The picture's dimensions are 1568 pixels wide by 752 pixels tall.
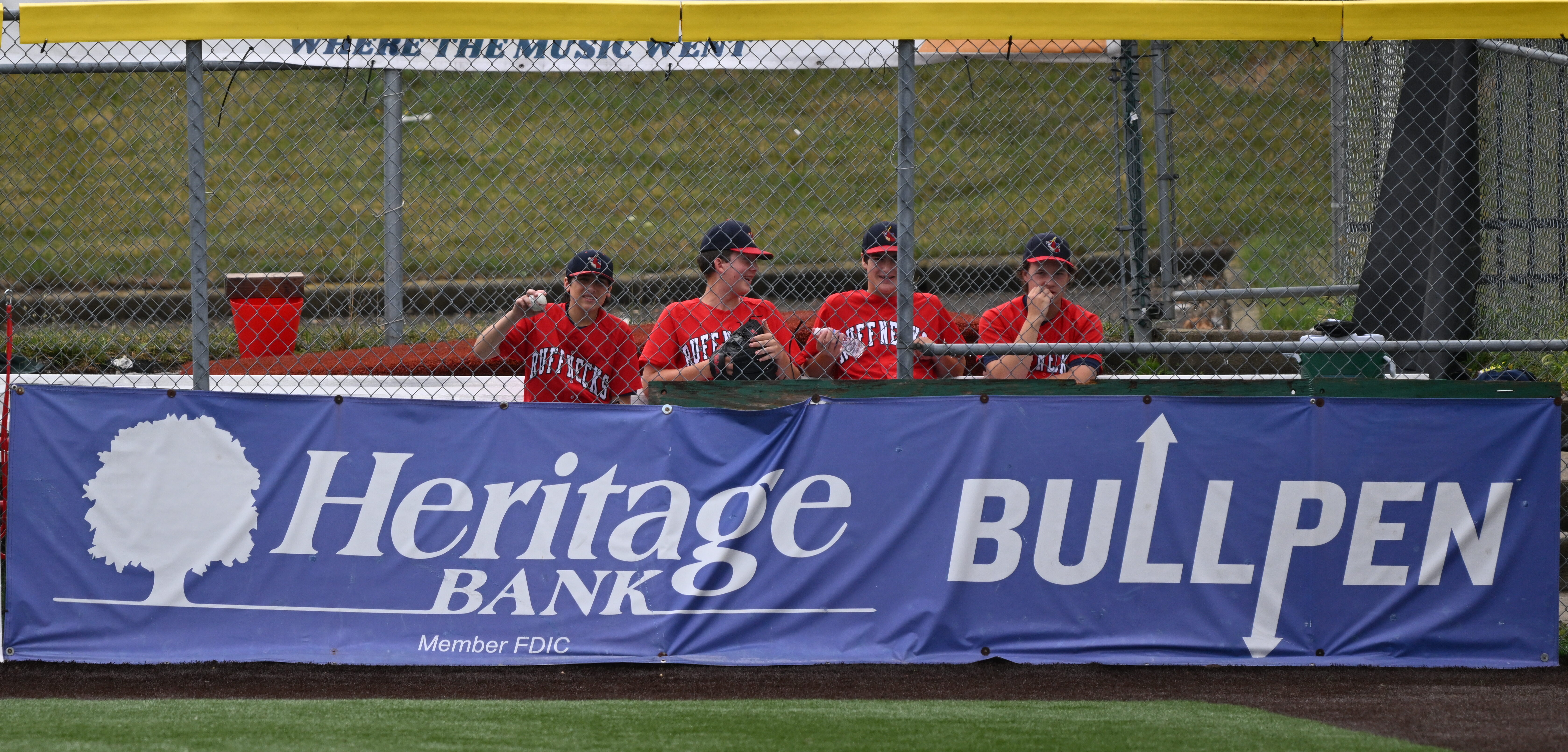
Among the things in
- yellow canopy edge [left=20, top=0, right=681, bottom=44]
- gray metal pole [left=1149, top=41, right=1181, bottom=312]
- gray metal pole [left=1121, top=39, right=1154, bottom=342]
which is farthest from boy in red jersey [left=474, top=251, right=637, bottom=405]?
gray metal pole [left=1149, top=41, right=1181, bottom=312]

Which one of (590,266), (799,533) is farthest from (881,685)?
(590,266)

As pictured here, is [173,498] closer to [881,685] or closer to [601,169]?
[881,685]

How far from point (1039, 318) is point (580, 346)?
192 centimetres

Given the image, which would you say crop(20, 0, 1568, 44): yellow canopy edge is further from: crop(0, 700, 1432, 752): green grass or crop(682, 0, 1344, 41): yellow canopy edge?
crop(0, 700, 1432, 752): green grass

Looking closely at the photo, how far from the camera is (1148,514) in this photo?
4.78 meters

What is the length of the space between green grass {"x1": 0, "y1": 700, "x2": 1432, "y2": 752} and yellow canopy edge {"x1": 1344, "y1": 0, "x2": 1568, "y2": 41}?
2.55 m

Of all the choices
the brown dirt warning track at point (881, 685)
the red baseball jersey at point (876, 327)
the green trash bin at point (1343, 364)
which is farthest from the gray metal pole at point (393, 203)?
the green trash bin at point (1343, 364)

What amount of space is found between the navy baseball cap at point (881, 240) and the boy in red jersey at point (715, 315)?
44 centimetres

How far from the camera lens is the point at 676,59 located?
8703mm

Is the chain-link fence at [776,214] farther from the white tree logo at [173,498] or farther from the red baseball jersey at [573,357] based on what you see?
the white tree logo at [173,498]

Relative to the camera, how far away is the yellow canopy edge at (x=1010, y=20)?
15.4 feet

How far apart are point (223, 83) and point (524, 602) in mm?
11592

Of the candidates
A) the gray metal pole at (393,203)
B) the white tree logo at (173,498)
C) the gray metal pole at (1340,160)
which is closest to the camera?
the white tree logo at (173,498)

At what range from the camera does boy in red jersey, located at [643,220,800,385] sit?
5223 millimetres
